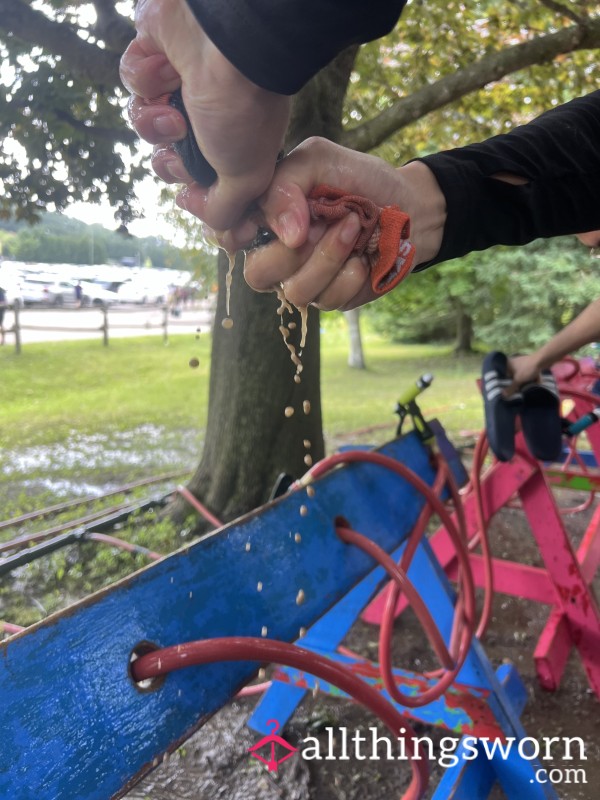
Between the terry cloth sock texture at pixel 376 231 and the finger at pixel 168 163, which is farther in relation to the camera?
the terry cloth sock texture at pixel 376 231

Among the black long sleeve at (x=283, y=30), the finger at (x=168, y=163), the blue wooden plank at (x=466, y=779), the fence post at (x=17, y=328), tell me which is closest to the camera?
the black long sleeve at (x=283, y=30)

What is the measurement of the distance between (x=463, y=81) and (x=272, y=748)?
3.14 metres

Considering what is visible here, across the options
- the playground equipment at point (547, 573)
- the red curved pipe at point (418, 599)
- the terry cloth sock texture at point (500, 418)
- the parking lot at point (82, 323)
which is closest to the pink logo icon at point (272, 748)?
the playground equipment at point (547, 573)

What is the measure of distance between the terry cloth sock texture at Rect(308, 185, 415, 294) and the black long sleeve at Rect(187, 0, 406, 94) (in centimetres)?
21

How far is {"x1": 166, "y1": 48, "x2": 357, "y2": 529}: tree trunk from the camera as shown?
3.37 metres

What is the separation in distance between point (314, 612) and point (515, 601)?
2.21m

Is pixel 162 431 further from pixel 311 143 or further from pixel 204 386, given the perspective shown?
pixel 311 143

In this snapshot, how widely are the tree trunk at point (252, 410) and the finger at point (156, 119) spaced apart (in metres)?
2.63

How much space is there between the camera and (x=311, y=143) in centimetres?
78

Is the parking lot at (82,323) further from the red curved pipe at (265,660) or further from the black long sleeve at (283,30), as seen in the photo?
the black long sleeve at (283,30)

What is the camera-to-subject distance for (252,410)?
3.47m

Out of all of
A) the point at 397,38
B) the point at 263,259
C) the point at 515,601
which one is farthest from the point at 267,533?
Answer: the point at 397,38

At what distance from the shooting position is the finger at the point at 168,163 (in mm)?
644

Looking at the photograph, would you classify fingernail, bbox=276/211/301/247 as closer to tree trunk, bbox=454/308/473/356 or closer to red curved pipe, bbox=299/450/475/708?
red curved pipe, bbox=299/450/475/708
